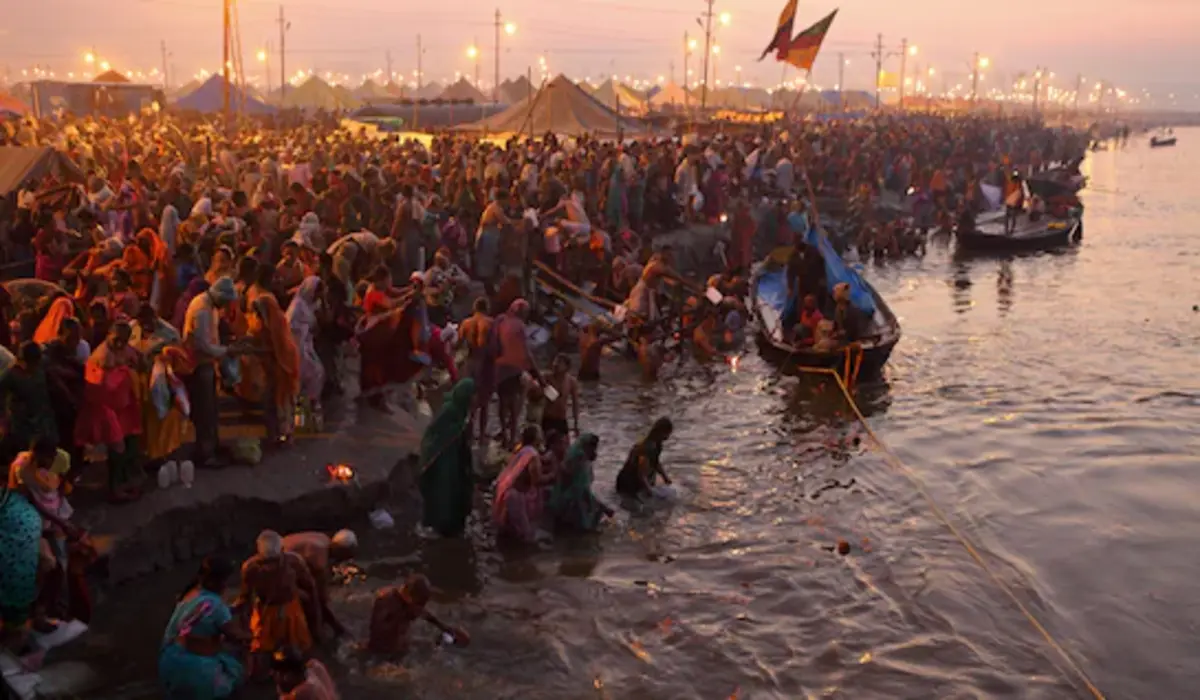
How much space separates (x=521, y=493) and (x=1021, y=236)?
82.3 ft

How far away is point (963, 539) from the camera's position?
35.0 ft

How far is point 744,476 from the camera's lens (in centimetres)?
1205

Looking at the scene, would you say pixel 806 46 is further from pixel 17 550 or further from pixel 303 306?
pixel 17 550

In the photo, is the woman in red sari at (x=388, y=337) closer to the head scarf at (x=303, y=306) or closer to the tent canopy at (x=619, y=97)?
the head scarf at (x=303, y=306)

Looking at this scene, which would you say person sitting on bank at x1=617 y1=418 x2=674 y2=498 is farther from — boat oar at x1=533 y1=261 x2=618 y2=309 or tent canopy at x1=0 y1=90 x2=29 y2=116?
tent canopy at x1=0 y1=90 x2=29 y2=116

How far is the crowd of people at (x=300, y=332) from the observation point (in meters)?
7.25

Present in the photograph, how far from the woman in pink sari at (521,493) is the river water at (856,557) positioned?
0.26 metres

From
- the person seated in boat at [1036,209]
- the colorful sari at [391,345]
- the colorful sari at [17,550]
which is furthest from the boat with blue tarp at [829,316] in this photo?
the person seated in boat at [1036,209]

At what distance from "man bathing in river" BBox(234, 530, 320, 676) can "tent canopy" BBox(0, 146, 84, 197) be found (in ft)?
39.1

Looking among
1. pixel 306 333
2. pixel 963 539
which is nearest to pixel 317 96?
pixel 306 333

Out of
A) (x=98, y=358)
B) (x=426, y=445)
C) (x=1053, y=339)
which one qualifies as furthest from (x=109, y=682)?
(x=1053, y=339)

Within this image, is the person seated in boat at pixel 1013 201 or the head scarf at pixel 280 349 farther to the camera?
the person seated in boat at pixel 1013 201

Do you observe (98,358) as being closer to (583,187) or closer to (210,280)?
(210,280)

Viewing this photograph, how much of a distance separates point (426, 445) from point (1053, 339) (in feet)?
49.1
